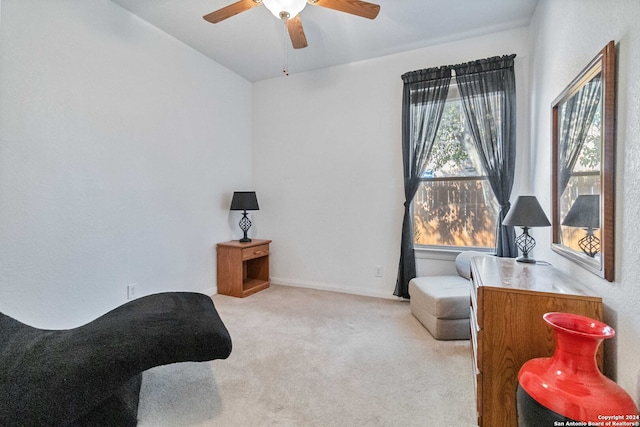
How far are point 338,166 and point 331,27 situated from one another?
149 centimetres

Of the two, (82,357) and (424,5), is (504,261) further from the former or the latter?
(82,357)

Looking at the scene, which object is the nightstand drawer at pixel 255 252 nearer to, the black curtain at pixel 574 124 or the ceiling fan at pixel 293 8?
the ceiling fan at pixel 293 8

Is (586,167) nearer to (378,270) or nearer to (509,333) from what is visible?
(509,333)

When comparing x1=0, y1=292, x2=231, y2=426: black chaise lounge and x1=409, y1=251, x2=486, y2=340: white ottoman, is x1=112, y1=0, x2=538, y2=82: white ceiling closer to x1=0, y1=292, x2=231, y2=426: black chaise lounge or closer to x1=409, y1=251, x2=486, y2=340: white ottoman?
x1=409, y1=251, x2=486, y2=340: white ottoman

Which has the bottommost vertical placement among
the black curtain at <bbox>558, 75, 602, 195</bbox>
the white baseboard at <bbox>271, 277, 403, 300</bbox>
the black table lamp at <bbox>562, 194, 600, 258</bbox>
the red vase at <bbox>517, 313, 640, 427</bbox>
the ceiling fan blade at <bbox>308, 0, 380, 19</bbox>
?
the white baseboard at <bbox>271, 277, 403, 300</bbox>

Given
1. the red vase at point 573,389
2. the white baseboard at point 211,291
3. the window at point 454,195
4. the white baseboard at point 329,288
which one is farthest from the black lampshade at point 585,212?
the white baseboard at point 211,291

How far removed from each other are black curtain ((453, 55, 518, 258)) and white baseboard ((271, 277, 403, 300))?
1.32 m

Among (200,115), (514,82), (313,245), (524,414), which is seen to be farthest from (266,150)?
(524,414)

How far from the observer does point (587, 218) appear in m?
1.52

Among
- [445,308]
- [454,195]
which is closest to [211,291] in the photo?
[445,308]

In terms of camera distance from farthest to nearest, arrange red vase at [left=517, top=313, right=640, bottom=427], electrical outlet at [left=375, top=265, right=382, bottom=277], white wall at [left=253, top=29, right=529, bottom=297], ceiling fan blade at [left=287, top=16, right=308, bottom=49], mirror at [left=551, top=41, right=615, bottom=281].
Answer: electrical outlet at [left=375, top=265, right=382, bottom=277] → white wall at [left=253, top=29, right=529, bottom=297] → ceiling fan blade at [left=287, top=16, right=308, bottom=49] → mirror at [left=551, top=41, right=615, bottom=281] → red vase at [left=517, top=313, right=640, bottom=427]

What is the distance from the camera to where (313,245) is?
12.9 feet

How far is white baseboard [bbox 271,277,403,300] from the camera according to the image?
3.57m

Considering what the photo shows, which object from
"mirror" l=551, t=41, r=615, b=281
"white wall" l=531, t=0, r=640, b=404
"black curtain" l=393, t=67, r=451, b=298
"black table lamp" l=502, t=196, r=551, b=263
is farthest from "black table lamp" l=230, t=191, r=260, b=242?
"white wall" l=531, t=0, r=640, b=404
